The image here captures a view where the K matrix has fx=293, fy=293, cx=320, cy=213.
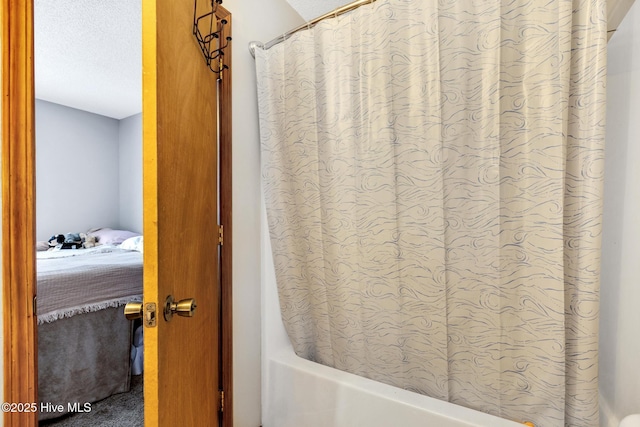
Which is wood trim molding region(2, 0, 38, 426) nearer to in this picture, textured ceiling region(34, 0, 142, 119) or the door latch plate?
the door latch plate

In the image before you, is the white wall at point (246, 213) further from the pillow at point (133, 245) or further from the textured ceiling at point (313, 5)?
the pillow at point (133, 245)

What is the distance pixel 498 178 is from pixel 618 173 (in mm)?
441

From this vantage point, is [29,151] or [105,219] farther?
[105,219]

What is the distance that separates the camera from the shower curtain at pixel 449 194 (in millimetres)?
902

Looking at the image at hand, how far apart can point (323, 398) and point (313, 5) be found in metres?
2.07

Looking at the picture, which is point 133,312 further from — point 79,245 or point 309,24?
point 79,245

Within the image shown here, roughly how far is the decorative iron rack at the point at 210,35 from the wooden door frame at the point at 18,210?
Answer: 51 cm

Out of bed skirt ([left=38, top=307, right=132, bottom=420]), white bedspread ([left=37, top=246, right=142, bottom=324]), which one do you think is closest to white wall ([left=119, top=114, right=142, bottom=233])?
white bedspread ([left=37, top=246, right=142, bottom=324])

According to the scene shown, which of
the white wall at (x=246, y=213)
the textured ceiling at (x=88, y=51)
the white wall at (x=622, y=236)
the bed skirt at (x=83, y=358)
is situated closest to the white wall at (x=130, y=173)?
the textured ceiling at (x=88, y=51)

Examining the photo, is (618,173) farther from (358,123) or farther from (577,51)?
(358,123)

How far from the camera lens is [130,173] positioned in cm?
400

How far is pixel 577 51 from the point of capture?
90 centimetres

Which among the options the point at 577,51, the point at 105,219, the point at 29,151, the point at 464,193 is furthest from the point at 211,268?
the point at 105,219

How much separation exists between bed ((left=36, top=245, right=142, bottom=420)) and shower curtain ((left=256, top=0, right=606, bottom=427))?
54.4 inches
